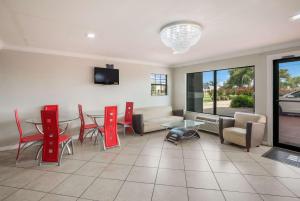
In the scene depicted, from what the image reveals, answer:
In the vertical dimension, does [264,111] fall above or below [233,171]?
above

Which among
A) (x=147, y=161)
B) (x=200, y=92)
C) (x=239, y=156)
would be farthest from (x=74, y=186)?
(x=200, y=92)

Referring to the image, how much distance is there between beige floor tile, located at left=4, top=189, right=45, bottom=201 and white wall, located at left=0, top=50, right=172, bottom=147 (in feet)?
7.33

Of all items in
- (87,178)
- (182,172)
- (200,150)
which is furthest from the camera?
(200,150)

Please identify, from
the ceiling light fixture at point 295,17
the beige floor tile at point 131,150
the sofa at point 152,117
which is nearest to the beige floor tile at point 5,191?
the beige floor tile at point 131,150

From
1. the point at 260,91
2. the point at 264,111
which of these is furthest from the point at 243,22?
the point at 264,111

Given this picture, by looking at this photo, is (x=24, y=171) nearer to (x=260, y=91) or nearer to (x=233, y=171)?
(x=233, y=171)

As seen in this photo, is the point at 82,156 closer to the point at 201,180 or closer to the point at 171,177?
the point at 171,177

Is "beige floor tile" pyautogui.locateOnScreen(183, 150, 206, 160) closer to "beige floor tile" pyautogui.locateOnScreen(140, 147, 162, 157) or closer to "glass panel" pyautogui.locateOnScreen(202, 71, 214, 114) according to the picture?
"beige floor tile" pyautogui.locateOnScreen(140, 147, 162, 157)

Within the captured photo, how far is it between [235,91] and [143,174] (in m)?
3.78

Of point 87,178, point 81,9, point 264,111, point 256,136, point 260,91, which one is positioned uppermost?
point 81,9

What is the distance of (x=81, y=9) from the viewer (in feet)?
7.06

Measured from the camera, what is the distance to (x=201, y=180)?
245 cm

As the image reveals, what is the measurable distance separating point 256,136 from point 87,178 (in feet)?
11.8

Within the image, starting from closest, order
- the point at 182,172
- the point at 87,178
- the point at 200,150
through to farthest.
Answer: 1. the point at 87,178
2. the point at 182,172
3. the point at 200,150
